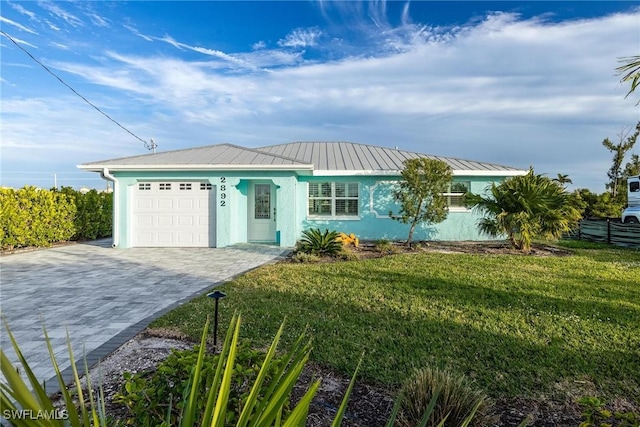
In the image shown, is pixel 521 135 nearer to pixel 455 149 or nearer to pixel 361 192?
pixel 455 149

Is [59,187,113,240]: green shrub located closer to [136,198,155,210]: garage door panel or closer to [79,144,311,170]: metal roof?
[79,144,311,170]: metal roof

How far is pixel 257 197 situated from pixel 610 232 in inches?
550

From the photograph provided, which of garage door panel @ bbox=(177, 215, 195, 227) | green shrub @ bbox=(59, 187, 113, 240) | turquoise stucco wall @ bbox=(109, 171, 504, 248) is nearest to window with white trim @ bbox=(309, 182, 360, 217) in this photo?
turquoise stucco wall @ bbox=(109, 171, 504, 248)

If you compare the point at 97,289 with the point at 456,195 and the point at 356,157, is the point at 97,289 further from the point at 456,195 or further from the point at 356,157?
the point at 456,195

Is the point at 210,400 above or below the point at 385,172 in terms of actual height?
below

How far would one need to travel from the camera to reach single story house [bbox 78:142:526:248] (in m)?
12.9

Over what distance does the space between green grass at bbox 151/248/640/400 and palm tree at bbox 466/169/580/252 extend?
2.64 m

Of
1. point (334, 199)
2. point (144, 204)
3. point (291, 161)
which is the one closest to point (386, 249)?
point (334, 199)

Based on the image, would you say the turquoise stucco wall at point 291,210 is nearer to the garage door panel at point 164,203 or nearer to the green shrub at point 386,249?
the garage door panel at point 164,203

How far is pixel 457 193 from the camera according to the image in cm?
1458

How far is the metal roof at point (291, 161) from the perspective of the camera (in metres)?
12.7

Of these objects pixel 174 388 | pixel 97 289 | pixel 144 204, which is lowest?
pixel 97 289

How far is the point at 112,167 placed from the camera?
41.1 ft

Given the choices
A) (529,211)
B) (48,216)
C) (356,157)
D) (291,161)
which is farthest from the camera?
(356,157)
